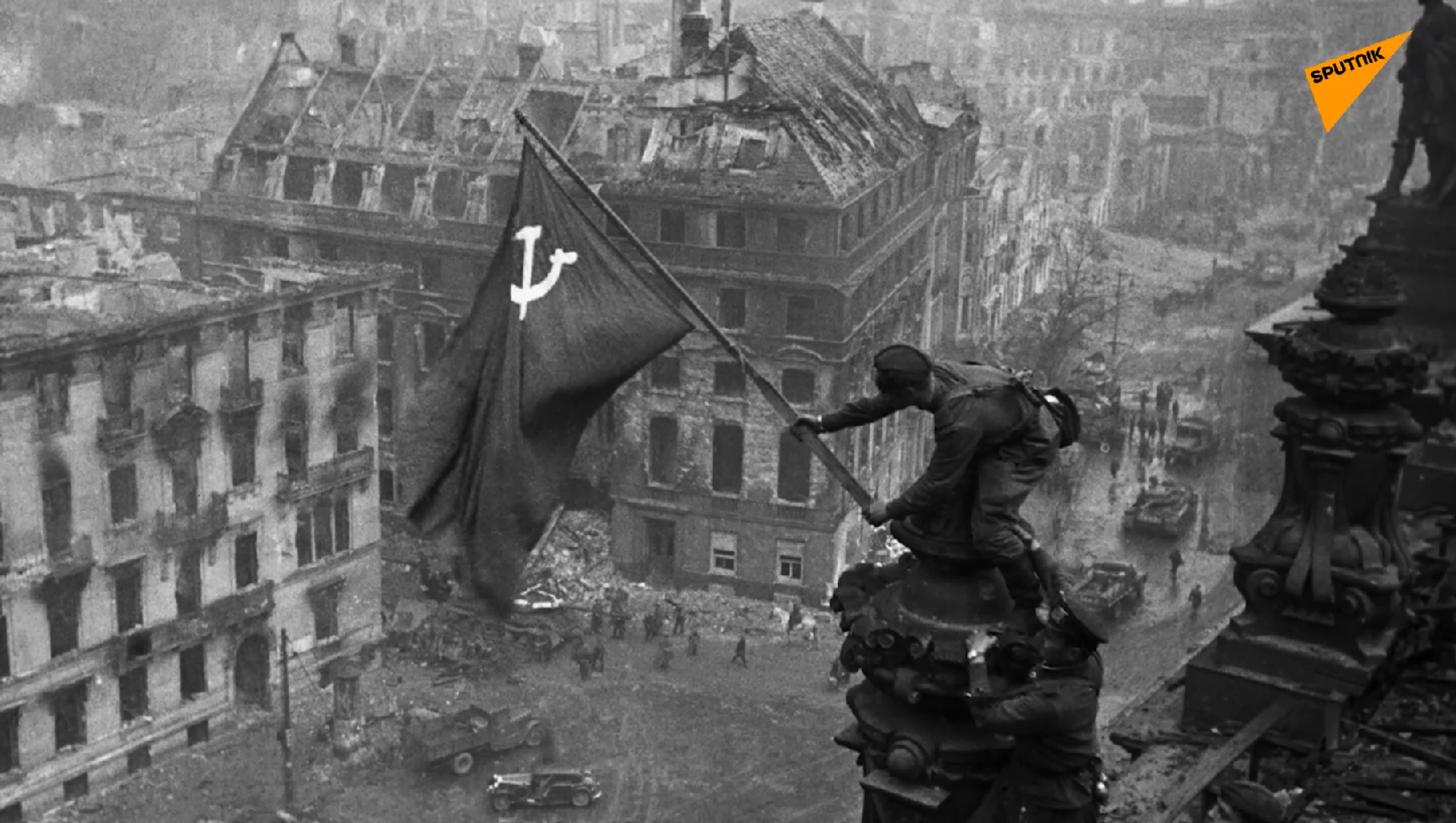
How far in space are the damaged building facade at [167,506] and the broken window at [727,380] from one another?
11.4m

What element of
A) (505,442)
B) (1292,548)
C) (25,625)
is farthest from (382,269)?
(1292,548)

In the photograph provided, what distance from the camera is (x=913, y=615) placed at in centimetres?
722

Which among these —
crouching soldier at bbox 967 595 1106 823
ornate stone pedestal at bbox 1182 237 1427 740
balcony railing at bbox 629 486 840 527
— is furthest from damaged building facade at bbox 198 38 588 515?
crouching soldier at bbox 967 595 1106 823

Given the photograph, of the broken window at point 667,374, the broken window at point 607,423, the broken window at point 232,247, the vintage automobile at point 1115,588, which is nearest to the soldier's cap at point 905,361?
the vintage automobile at point 1115,588

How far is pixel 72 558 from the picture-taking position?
132ft

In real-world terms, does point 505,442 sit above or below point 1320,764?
above

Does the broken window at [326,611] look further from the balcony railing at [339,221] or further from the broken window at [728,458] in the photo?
the balcony railing at [339,221]

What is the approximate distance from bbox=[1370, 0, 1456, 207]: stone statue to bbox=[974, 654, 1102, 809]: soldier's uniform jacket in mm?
9004

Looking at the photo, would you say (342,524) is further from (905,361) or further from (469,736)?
(905,361)

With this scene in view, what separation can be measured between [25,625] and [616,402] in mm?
21328

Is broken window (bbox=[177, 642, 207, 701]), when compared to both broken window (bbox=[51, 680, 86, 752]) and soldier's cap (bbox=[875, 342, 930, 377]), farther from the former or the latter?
soldier's cap (bbox=[875, 342, 930, 377])

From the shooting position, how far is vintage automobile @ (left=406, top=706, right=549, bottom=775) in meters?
42.4

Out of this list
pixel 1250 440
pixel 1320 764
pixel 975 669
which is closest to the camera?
pixel 975 669

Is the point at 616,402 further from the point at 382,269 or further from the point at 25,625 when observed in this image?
the point at 25,625
